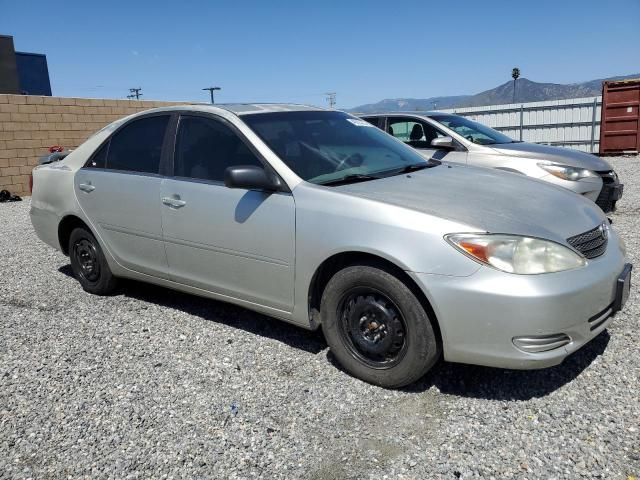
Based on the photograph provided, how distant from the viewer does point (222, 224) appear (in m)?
3.60

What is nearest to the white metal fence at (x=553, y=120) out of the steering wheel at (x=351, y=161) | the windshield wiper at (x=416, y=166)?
the windshield wiper at (x=416, y=166)

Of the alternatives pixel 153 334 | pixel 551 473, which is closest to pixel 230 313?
pixel 153 334

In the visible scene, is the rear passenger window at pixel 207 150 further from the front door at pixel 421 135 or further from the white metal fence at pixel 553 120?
the white metal fence at pixel 553 120

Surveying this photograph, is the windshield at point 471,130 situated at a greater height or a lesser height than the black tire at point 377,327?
greater

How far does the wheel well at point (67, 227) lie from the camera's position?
486 centimetres

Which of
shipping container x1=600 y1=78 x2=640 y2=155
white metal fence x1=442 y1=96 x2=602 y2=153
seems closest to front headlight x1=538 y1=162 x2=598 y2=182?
shipping container x1=600 y1=78 x2=640 y2=155

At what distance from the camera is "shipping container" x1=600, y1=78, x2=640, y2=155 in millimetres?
16016

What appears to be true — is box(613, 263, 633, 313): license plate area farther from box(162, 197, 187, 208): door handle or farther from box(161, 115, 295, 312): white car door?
box(162, 197, 187, 208): door handle

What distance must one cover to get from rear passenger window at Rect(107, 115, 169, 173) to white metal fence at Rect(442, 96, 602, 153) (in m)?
18.3

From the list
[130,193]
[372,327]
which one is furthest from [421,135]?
[372,327]

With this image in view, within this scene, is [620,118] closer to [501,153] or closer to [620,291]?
[501,153]

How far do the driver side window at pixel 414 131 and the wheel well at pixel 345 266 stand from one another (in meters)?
4.48

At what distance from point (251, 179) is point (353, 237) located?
767 mm

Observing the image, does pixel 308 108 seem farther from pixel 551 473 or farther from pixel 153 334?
pixel 551 473
